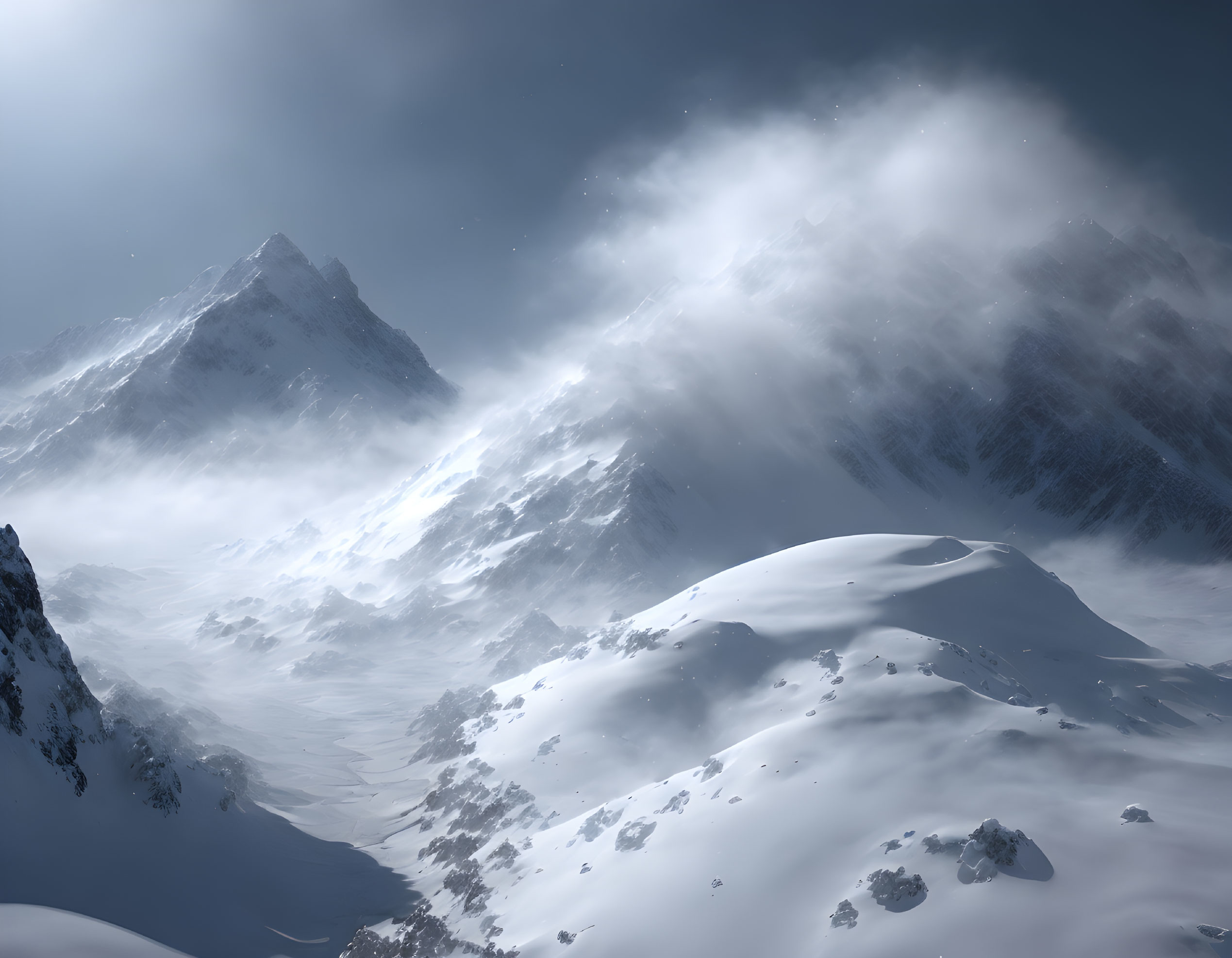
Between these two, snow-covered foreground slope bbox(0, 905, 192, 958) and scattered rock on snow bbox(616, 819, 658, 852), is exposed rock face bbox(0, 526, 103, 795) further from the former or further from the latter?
scattered rock on snow bbox(616, 819, 658, 852)

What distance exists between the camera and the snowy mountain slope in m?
23.8

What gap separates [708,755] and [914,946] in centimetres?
1673

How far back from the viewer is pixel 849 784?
25.0 metres

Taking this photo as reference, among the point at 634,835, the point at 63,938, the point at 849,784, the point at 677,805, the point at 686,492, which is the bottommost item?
the point at 63,938

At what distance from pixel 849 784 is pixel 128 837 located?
1054 inches

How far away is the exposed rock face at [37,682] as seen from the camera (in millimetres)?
24953

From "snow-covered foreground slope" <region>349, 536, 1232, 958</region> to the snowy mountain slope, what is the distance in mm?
4286

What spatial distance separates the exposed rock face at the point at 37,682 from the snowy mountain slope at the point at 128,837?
0.06 metres

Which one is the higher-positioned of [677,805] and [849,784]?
[677,805]

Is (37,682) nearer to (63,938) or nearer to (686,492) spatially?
(63,938)

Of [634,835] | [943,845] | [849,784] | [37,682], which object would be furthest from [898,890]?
[37,682]

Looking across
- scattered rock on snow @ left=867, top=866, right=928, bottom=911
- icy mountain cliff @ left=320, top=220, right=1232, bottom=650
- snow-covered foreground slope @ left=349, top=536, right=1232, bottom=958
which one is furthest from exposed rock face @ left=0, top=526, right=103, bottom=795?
icy mountain cliff @ left=320, top=220, right=1232, bottom=650

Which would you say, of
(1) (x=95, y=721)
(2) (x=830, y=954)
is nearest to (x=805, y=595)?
(2) (x=830, y=954)

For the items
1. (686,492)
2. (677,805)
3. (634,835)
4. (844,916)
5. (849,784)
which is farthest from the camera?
(686,492)
